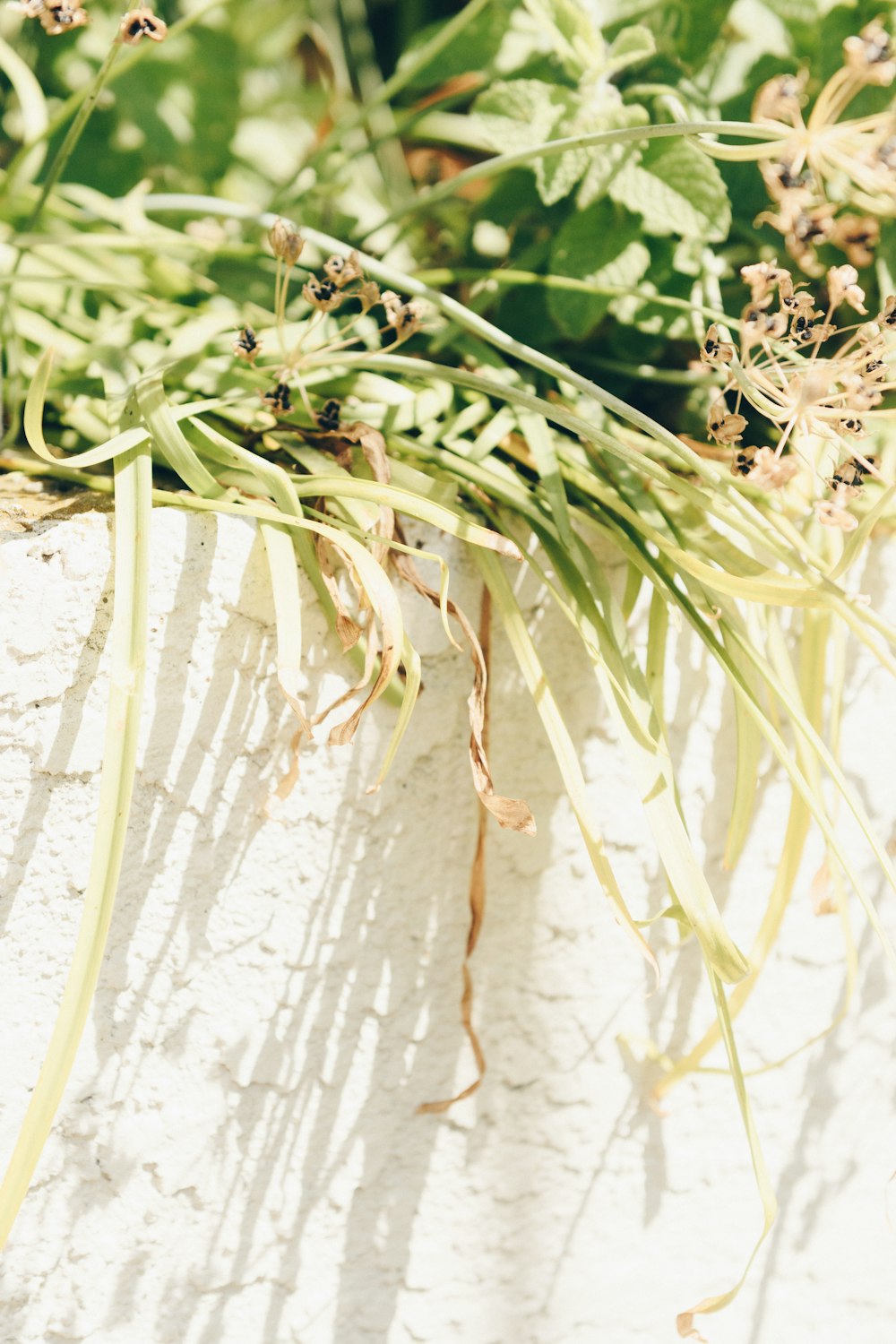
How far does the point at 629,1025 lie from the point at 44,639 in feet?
1.78

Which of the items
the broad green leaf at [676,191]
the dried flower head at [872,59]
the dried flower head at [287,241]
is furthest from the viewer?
the broad green leaf at [676,191]

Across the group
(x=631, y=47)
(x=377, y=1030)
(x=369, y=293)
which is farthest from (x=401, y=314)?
(x=377, y=1030)

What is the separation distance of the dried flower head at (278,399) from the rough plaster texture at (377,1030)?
89 mm

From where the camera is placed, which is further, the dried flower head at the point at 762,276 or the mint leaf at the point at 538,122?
the mint leaf at the point at 538,122

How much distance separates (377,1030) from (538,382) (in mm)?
534

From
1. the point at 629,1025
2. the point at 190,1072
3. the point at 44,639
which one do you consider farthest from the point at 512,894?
the point at 44,639

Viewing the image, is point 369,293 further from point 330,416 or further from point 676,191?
point 676,191

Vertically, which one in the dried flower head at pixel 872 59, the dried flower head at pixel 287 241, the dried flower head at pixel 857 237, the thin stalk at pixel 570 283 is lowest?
the dried flower head at pixel 287 241

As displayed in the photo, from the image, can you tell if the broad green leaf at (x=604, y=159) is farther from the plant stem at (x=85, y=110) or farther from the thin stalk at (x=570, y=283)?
the plant stem at (x=85, y=110)

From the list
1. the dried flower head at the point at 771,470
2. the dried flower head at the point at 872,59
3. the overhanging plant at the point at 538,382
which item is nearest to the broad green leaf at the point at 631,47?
the overhanging plant at the point at 538,382

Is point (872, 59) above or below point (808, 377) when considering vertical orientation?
above

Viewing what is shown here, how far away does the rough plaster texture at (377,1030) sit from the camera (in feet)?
1.91

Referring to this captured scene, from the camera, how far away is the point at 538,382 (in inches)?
31.3

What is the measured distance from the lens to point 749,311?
529 millimetres
